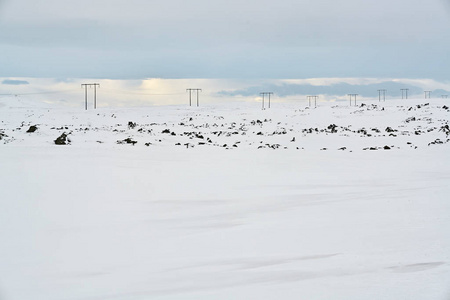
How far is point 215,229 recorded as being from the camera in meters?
6.05

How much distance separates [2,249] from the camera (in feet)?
17.1

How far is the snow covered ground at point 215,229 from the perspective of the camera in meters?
4.16

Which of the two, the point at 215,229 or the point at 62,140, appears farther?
the point at 62,140

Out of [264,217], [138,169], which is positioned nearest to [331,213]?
[264,217]

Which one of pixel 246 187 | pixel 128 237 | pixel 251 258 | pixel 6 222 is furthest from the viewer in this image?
pixel 246 187

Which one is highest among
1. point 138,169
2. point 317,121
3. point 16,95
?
point 16,95

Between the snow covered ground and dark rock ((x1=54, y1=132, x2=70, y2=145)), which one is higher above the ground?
dark rock ((x1=54, y1=132, x2=70, y2=145))

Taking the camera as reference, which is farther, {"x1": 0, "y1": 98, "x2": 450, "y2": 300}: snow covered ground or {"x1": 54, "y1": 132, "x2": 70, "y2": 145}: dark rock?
{"x1": 54, "y1": 132, "x2": 70, "y2": 145}: dark rock

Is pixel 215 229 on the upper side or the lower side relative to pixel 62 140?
lower

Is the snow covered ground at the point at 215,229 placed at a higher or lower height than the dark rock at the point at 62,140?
lower

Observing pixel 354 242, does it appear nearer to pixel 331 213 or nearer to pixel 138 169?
pixel 331 213

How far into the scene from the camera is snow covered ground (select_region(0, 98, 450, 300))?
4164 millimetres

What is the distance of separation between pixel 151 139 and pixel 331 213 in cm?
1351

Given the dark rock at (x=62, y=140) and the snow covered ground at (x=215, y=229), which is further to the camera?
the dark rock at (x=62, y=140)
